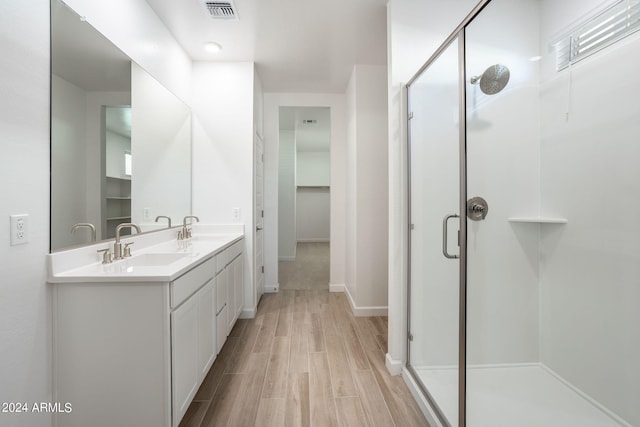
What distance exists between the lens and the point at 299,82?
132 inches

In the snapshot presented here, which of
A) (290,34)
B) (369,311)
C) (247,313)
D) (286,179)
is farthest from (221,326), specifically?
(286,179)

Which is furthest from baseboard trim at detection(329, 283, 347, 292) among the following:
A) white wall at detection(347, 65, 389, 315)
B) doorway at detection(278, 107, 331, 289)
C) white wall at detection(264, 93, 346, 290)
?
white wall at detection(347, 65, 389, 315)

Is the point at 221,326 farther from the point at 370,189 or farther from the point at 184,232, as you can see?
the point at 370,189

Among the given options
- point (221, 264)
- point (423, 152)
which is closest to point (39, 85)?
point (221, 264)

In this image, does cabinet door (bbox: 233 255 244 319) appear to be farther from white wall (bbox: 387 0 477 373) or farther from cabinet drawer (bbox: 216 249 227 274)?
white wall (bbox: 387 0 477 373)

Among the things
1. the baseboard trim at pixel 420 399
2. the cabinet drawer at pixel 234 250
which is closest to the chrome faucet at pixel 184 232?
the cabinet drawer at pixel 234 250

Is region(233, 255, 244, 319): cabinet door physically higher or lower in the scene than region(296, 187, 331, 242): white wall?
lower

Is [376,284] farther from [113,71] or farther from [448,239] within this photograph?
[113,71]

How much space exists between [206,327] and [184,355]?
327mm

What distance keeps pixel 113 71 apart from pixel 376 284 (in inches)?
110

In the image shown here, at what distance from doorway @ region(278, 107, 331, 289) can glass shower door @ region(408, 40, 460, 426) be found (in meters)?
2.31

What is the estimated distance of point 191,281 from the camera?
1485 mm

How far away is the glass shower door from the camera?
4.69 feet

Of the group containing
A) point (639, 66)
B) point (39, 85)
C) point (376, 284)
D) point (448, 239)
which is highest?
point (639, 66)
